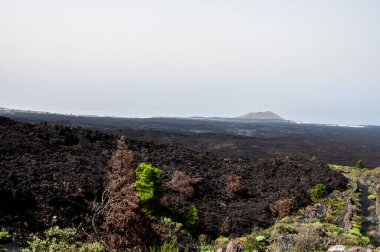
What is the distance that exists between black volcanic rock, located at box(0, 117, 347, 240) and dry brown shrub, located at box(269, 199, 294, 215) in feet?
0.96

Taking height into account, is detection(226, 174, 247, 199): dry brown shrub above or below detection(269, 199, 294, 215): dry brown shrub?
above

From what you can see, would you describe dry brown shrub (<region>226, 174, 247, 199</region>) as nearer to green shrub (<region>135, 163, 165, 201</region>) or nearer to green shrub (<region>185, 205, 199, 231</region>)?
green shrub (<region>185, 205, 199, 231</region>)

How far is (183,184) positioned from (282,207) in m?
4.90

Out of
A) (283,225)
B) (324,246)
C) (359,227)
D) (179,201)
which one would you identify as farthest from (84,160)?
(359,227)

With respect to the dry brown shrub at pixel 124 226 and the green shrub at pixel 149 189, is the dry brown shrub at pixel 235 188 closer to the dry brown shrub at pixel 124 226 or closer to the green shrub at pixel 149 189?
the green shrub at pixel 149 189

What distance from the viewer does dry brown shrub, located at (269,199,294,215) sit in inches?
701

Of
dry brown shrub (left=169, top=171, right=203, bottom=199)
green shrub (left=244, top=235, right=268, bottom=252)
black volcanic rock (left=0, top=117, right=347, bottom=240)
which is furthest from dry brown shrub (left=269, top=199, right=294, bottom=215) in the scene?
green shrub (left=244, top=235, right=268, bottom=252)

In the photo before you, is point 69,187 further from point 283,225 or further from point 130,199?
point 283,225

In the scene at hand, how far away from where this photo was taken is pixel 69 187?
13508mm

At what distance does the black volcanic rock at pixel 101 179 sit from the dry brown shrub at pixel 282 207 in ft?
0.96

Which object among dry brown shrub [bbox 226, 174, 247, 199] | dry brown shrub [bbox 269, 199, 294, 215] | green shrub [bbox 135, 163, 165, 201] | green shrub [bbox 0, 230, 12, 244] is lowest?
dry brown shrub [bbox 269, 199, 294, 215]

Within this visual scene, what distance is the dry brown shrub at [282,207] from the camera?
58.4 feet

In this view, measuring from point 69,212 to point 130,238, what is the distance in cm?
465

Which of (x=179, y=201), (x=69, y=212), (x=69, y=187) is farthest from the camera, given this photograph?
(x=179, y=201)
